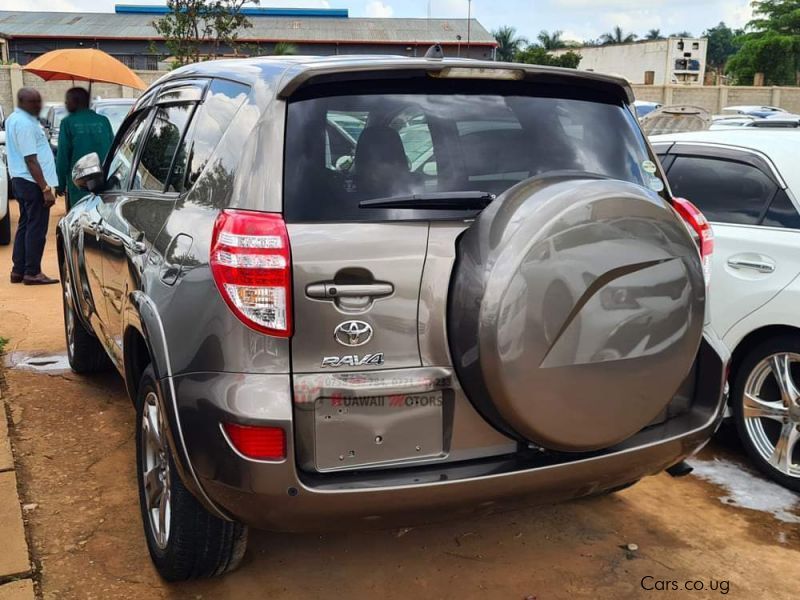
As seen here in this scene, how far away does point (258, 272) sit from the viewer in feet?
8.10

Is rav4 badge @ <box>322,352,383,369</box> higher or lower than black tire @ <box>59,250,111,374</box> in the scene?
higher

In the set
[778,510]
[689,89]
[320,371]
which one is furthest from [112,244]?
[689,89]

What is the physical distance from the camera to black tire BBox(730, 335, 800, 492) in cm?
400

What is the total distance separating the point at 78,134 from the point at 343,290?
252 inches

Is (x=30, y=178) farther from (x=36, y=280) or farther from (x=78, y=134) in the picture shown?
(x=36, y=280)

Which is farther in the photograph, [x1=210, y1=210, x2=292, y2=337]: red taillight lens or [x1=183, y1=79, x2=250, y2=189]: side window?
[x1=183, y1=79, x2=250, y2=189]: side window

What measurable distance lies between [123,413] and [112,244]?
1470 mm

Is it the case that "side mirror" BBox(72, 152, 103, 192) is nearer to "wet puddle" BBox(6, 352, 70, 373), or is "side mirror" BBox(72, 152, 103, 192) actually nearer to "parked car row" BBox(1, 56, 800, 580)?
"parked car row" BBox(1, 56, 800, 580)

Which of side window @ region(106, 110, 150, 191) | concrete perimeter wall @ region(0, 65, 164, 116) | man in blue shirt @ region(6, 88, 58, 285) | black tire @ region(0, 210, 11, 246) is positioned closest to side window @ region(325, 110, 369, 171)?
side window @ region(106, 110, 150, 191)

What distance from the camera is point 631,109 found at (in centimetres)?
325

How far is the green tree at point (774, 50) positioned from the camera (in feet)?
166

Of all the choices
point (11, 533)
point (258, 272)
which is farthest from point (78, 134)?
point (258, 272)

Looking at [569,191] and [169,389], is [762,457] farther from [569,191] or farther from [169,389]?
[169,389]

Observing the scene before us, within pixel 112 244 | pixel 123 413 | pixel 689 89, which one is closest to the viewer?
pixel 112 244
